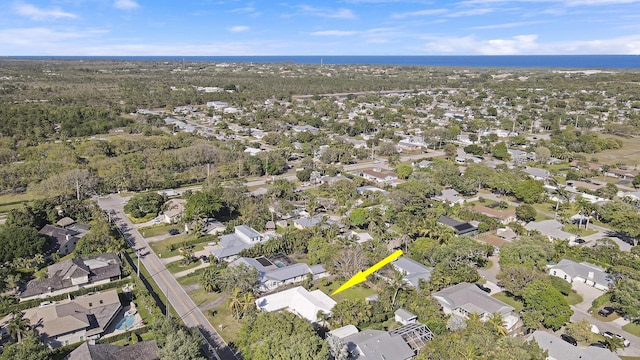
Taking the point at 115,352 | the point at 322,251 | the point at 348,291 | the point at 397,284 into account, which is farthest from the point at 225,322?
the point at 397,284

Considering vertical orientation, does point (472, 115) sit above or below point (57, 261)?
above

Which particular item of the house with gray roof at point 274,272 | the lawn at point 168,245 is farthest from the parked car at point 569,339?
the lawn at point 168,245

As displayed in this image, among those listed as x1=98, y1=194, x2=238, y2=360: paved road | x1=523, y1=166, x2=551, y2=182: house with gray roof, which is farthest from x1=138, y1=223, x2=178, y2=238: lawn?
x1=523, y1=166, x2=551, y2=182: house with gray roof

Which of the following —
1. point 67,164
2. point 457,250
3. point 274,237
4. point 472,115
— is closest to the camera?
point 457,250

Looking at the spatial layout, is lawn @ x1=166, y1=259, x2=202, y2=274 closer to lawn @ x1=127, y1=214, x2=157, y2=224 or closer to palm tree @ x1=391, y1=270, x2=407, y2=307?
lawn @ x1=127, y1=214, x2=157, y2=224

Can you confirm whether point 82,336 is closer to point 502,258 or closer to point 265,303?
point 265,303

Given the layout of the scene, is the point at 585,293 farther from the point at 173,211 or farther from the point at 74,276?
the point at 173,211

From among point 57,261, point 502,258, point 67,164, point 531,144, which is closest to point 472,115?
point 531,144
